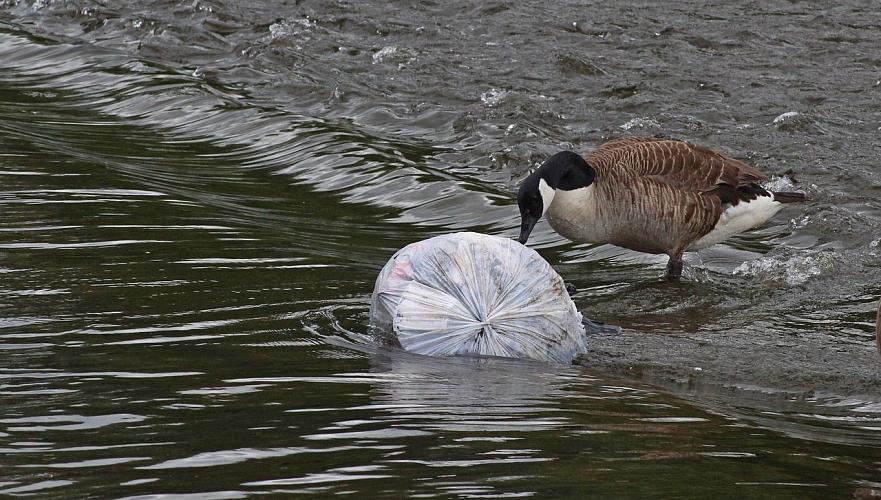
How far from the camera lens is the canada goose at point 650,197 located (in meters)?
9.58

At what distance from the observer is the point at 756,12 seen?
61.7 feet

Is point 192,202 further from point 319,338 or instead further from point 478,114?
point 478,114

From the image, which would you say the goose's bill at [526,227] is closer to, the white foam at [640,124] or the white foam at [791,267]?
the white foam at [791,267]

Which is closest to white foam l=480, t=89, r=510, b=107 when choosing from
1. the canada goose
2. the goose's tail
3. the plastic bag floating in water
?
the canada goose

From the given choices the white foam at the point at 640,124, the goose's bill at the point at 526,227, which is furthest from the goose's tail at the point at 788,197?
the white foam at the point at 640,124

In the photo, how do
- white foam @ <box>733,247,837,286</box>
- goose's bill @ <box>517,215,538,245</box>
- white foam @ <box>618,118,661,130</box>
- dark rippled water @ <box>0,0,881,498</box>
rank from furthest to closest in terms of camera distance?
white foam @ <box>618,118,661,130</box> < white foam @ <box>733,247,837,286</box> < goose's bill @ <box>517,215,538,245</box> < dark rippled water @ <box>0,0,881,498</box>

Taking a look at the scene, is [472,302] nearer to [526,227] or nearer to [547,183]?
[526,227]

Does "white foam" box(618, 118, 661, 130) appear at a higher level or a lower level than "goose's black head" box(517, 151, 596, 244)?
higher

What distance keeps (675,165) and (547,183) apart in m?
1.20

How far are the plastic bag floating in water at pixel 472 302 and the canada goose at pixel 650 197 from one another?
7.26 feet

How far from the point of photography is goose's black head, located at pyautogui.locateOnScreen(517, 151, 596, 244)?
9344 millimetres

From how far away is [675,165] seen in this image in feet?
33.4

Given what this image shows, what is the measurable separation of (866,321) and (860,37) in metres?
9.86

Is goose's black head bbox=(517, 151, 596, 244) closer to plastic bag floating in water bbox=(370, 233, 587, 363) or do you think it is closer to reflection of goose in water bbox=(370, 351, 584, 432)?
plastic bag floating in water bbox=(370, 233, 587, 363)
